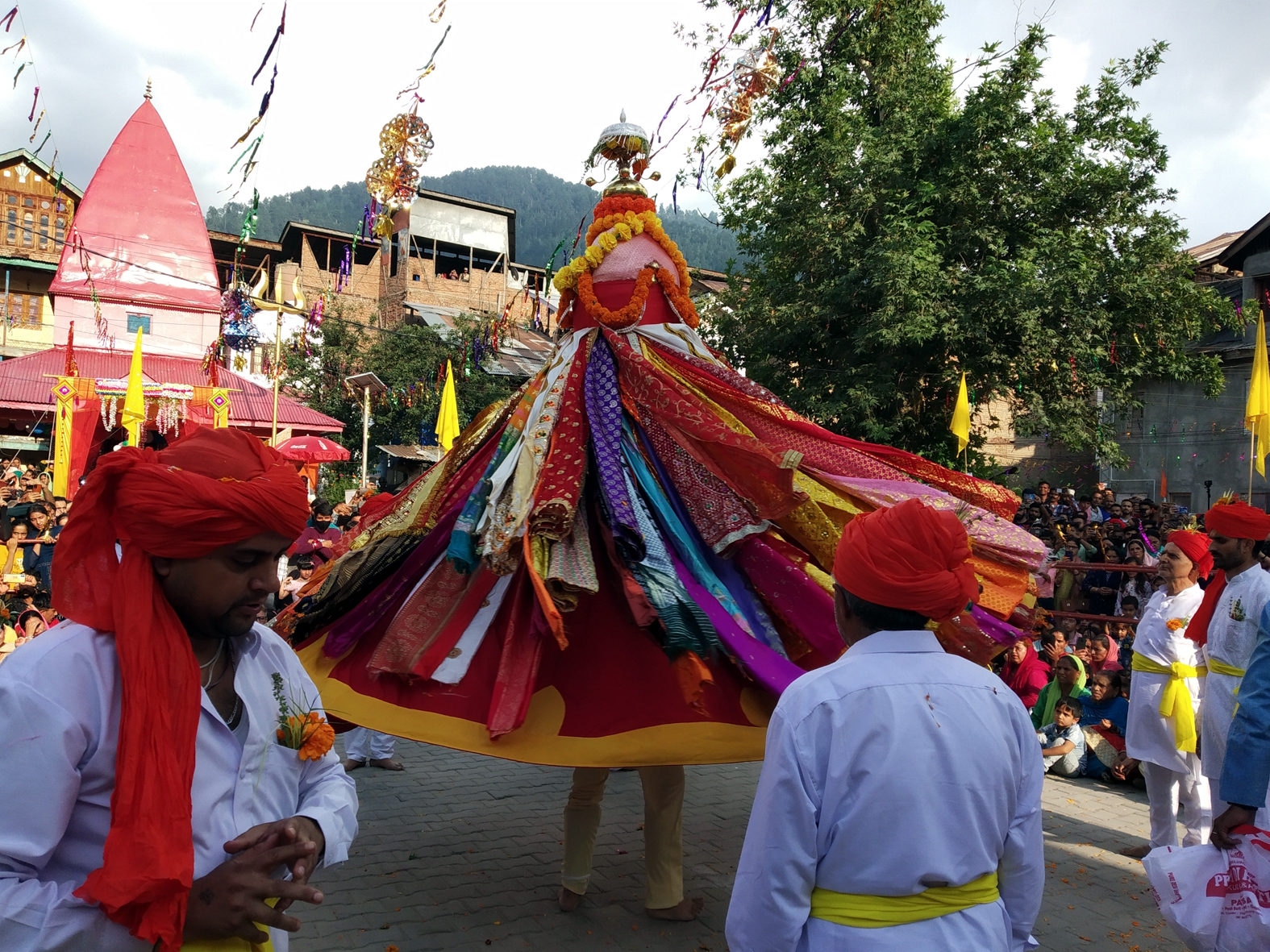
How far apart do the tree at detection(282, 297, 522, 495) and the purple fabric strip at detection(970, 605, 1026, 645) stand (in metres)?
22.5

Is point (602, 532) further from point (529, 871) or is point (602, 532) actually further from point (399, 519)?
point (529, 871)

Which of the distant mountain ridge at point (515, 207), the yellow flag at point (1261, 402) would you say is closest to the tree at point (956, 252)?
the yellow flag at point (1261, 402)

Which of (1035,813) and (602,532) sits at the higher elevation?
(602,532)

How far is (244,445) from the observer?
1.89 metres

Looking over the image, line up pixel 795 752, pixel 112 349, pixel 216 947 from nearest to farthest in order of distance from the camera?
pixel 216 947
pixel 795 752
pixel 112 349

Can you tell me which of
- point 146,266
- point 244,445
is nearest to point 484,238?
point 146,266

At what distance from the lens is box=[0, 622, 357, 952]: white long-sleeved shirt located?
145cm

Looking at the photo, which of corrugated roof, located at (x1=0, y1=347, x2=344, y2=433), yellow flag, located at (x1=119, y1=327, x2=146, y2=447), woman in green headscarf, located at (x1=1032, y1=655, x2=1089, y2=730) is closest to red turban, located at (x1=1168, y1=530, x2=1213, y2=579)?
woman in green headscarf, located at (x1=1032, y1=655, x2=1089, y2=730)

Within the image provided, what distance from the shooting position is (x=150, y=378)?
18.7 metres

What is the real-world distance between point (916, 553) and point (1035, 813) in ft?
2.18

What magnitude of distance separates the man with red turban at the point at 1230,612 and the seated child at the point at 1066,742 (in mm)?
2735

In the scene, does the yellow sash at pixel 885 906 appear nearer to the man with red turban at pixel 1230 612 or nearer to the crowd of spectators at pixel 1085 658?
the man with red turban at pixel 1230 612

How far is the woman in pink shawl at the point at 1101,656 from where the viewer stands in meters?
7.52

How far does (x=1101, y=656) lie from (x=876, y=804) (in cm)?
673
